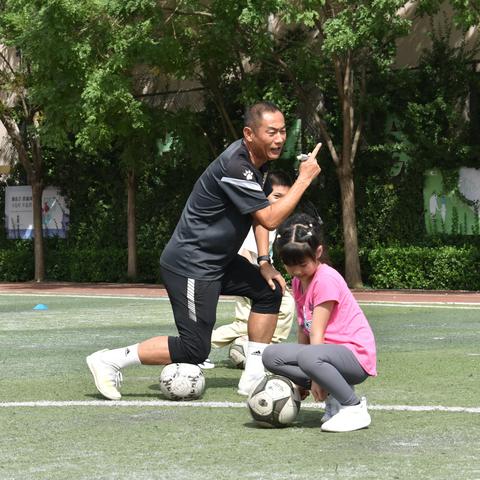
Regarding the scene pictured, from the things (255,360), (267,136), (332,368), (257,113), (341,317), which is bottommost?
(255,360)

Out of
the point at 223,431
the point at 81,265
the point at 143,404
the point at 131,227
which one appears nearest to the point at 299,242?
the point at 223,431

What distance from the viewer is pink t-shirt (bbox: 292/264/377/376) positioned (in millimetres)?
6930


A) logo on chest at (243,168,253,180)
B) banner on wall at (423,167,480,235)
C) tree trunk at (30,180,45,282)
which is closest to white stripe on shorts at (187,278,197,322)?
logo on chest at (243,168,253,180)

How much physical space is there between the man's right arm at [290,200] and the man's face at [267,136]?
34 centimetres

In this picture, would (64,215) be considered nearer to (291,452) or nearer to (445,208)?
(445,208)

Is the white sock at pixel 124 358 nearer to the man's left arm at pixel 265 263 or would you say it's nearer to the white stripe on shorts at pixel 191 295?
the white stripe on shorts at pixel 191 295

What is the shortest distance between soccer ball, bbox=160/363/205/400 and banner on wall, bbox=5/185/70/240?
26228mm

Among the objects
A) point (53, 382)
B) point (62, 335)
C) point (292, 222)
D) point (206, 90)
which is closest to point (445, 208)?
point (206, 90)

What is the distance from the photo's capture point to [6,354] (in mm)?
11703

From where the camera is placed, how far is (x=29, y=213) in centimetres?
3522

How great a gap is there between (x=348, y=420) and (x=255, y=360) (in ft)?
5.73

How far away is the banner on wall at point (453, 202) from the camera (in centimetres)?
2606

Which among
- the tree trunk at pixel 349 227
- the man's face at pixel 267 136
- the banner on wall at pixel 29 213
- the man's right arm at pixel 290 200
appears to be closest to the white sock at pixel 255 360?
the man's right arm at pixel 290 200

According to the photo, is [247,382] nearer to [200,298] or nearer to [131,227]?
[200,298]
